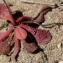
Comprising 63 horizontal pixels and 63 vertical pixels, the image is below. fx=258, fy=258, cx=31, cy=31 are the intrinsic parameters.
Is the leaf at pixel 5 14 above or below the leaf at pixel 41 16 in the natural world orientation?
above

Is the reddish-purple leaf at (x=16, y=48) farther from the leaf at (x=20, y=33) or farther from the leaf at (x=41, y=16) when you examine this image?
the leaf at (x=41, y=16)

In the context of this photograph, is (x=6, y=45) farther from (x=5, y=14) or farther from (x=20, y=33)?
(x=5, y=14)

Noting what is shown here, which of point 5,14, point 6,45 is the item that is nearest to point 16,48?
point 6,45

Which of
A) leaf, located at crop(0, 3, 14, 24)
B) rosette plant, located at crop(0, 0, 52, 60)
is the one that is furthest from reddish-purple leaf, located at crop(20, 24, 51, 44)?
leaf, located at crop(0, 3, 14, 24)

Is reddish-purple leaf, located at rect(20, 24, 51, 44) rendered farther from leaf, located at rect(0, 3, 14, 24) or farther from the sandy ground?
leaf, located at rect(0, 3, 14, 24)

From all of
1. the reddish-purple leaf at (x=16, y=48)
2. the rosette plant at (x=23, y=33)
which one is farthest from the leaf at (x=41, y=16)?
the reddish-purple leaf at (x=16, y=48)

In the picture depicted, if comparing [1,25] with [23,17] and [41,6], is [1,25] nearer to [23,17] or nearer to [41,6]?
[23,17]

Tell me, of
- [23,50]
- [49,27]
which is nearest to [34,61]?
[23,50]
